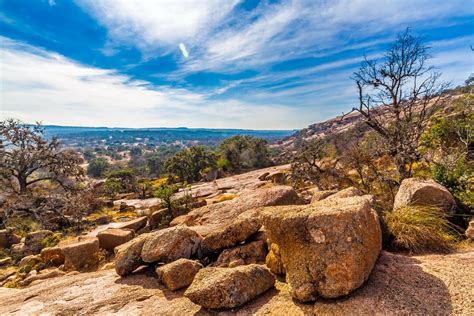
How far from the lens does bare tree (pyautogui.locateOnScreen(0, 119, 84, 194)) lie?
24.3m

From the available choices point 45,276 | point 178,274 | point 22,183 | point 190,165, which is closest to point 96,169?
point 190,165

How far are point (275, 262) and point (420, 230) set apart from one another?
303cm

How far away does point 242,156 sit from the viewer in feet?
202

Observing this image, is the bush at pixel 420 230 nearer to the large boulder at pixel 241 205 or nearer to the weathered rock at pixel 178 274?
the large boulder at pixel 241 205

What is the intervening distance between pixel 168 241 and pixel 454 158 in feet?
32.9

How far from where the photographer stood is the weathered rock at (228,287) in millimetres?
4582

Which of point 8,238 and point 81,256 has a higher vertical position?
point 81,256


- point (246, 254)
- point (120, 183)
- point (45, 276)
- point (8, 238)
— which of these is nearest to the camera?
point (246, 254)

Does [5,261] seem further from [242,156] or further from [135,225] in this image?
[242,156]

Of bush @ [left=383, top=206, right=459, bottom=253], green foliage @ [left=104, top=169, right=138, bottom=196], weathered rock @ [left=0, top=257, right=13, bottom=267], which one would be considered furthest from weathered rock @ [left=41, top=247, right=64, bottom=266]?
green foliage @ [left=104, top=169, right=138, bottom=196]

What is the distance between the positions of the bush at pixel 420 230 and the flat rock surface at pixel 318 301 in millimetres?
398

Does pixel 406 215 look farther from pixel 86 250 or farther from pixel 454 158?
pixel 86 250

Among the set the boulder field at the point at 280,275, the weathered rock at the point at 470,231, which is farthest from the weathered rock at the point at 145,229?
the weathered rock at the point at 470,231

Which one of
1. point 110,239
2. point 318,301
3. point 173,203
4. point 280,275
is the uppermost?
point 318,301
